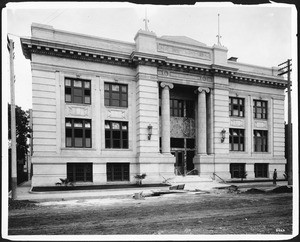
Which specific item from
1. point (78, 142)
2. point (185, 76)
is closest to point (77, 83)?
point (78, 142)

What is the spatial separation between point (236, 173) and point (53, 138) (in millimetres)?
17241

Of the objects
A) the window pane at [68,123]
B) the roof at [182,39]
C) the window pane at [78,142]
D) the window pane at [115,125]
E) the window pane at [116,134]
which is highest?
the roof at [182,39]

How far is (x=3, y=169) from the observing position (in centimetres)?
862

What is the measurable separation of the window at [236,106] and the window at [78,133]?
14.2 m

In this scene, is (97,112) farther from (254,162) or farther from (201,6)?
(254,162)

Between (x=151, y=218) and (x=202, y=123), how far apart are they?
647 inches

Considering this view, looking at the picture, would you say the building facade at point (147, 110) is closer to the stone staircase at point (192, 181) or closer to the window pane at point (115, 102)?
the window pane at point (115, 102)

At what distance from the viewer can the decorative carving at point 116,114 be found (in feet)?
71.3

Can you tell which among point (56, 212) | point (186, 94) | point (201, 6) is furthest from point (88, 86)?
point (201, 6)

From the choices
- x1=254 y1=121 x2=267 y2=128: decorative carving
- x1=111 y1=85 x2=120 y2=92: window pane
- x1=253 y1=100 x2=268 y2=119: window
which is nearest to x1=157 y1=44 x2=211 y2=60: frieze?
x1=111 y1=85 x2=120 y2=92: window pane

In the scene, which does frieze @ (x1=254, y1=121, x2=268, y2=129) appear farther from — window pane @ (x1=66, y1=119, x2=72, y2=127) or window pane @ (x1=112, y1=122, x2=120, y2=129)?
window pane @ (x1=66, y1=119, x2=72, y2=127)

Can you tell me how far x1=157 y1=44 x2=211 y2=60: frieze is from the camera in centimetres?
2342


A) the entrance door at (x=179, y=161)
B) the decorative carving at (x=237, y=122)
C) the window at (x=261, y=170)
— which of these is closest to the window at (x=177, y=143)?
the entrance door at (x=179, y=161)

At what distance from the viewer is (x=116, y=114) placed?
72.1 feet
